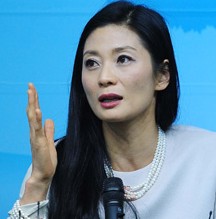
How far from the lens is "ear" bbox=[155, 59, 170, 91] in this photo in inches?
64.8

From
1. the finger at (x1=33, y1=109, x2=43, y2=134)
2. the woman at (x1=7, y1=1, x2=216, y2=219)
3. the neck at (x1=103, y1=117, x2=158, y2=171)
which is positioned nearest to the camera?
the finger at (x1=33, y1=109, x2=43, y2=134)

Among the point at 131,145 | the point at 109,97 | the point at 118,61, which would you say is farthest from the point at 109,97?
the point at 131,145

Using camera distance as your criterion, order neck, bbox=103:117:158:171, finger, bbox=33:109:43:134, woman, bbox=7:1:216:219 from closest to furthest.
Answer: finger, bbox=33:109:43:134, woman, bbox=7:1:216:219, neck, bbox=103:117:158:171

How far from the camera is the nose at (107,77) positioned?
1488 millimetres

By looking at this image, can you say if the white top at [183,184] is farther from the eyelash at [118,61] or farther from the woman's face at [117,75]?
the eyelash at [118,61]

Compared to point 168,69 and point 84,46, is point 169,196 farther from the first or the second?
point 84,46

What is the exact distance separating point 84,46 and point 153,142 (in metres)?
0.32

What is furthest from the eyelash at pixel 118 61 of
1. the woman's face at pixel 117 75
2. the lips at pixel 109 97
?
the lips at pixel 109 97

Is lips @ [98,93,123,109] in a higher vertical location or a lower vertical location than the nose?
lower

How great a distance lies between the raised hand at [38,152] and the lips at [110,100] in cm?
14

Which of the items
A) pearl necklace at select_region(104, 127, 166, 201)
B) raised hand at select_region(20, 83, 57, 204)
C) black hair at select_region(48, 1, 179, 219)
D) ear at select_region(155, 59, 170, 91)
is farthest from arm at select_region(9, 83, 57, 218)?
ear at select_region(155, 59, 170, 91)

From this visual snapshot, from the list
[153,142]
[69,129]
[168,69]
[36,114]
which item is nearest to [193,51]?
[168,69]

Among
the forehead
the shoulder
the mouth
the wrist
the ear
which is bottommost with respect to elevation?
the wrist

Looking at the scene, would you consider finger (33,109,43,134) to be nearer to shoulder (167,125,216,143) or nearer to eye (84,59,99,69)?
eye (84,59,99,69)
